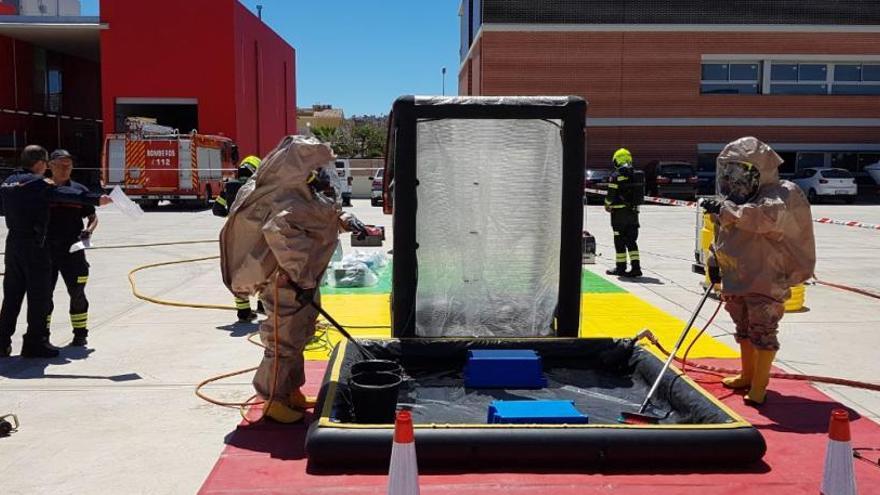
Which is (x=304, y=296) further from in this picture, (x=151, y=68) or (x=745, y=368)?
(x=151, y=68)

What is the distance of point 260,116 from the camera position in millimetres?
36281

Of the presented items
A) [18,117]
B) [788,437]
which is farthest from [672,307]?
[18,117]

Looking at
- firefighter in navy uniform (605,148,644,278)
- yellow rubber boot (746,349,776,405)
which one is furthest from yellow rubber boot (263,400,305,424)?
firefighter in navy uniform (605,148,644,278)

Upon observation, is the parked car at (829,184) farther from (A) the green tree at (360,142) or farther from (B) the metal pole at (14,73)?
(A) the green tree at (360,142)

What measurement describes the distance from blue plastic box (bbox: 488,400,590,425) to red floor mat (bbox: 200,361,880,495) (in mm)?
382

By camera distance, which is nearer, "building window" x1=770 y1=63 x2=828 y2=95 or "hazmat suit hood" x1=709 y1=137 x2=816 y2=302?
"hazmat suit hood" x1=709 y1=137 x2=816 y2=302

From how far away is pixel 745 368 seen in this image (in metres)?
5.78

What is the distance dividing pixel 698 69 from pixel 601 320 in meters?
31.2

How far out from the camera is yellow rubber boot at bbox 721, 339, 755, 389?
571 cm

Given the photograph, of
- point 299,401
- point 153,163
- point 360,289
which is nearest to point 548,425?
point 299,401

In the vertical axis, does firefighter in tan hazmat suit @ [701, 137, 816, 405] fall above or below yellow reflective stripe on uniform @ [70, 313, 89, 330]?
above

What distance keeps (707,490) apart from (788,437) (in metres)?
1.12

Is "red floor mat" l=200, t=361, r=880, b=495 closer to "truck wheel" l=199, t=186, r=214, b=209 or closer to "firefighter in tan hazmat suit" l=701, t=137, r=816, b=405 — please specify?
"firefighter in tan hazmat suit" l=701, t=137, r=816, b=405

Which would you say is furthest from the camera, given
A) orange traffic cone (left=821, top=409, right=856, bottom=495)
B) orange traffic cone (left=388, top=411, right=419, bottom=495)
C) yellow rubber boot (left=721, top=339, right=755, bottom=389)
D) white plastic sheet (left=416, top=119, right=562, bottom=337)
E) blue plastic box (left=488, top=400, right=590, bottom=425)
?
white plastic sheet (left=416, top=119, right=562, bottom=337)
